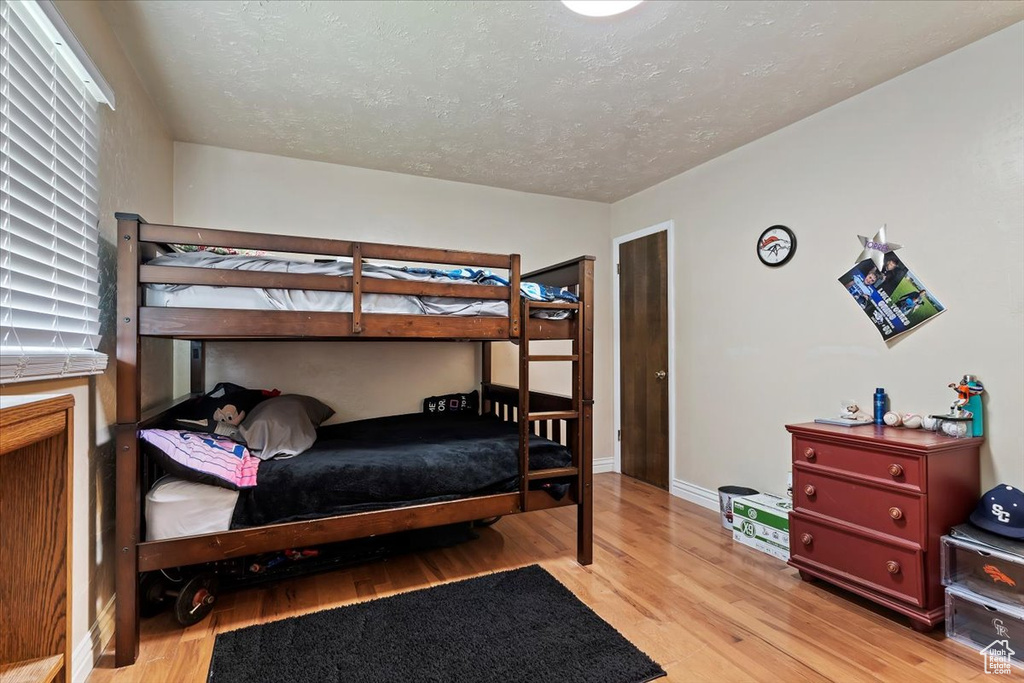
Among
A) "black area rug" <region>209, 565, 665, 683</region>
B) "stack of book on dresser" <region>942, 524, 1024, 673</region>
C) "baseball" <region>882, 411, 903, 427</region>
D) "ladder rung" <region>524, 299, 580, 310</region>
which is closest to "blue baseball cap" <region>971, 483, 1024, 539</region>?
"stack of book on dresser" <region>942, 524, 1024, 673</region>

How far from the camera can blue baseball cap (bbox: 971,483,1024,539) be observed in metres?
1.75

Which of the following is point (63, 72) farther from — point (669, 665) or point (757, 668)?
point (757, 668)

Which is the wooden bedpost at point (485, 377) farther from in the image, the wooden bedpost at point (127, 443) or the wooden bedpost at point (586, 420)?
the wooden bedpost at point (127, 443)

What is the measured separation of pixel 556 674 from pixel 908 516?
59.5 inches

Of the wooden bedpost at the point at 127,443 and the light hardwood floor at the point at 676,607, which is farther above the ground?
the wooden bedpost at the point at 127,443

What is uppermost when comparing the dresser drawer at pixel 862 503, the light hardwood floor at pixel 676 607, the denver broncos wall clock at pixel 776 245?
the denver broncos wall clock at pixel 776 245

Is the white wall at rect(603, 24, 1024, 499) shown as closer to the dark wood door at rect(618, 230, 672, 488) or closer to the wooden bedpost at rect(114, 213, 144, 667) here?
the dark wood door at rect(618, 230, 672, 488)

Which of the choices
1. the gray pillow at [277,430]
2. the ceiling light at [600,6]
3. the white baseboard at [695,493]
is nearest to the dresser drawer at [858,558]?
the white baseboard at [695,493]

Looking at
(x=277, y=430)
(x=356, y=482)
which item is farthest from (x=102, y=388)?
(x=356, y=482)

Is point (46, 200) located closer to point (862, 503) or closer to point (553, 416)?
point (553, 416)

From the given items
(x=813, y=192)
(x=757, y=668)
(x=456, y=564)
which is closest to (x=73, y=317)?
(x=456, y=564)

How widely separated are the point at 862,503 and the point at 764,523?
0.62 m

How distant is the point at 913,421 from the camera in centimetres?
215

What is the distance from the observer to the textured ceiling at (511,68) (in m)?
1.81
